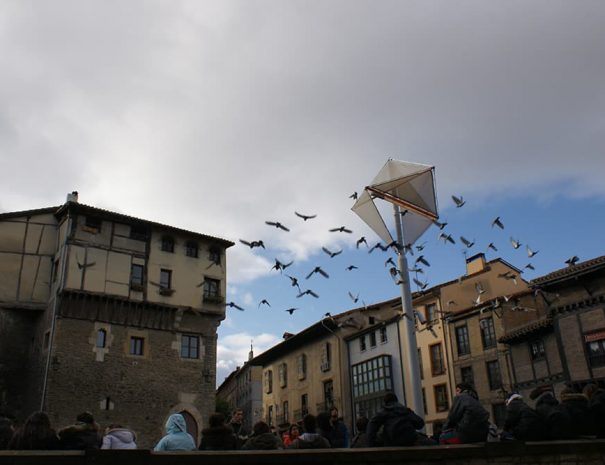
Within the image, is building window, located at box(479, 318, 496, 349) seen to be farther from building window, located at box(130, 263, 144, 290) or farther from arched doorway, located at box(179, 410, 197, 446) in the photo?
building window, located at box(130, 263, 144, 290)

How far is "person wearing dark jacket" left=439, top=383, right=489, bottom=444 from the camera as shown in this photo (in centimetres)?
856

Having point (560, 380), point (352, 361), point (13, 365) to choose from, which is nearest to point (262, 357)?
point (352, 361)

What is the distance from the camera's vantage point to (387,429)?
868 cm

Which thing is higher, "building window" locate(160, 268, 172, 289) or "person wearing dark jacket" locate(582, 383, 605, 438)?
"building window" locate(160, 268, 172, 289)

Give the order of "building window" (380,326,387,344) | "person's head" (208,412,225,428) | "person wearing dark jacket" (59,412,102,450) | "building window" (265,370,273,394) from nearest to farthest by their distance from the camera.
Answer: "person wearing dark jacket" (59,412,102,450), "person's head" (208,412,225,428), "building window" (380,326,387,344), "building window" (265,370,273,394)

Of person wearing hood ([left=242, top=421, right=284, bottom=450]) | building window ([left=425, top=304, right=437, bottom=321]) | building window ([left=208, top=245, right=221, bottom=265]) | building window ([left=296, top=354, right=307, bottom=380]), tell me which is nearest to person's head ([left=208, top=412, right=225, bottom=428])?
person wearing hood ([left=242, top=421, right=284, bottom=450])

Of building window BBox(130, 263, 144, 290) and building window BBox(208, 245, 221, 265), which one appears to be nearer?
building window BBox(130, 263, 144, 290)

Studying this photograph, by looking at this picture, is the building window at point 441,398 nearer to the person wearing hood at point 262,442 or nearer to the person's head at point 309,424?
the person's head at point 309,424

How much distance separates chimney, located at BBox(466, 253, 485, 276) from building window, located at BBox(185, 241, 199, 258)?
20.6 m

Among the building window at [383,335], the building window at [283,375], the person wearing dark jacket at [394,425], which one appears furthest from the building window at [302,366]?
the person wearing dark jacket at [394,425]

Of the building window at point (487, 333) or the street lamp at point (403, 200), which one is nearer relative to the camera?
the street lamp at point (403, 200)

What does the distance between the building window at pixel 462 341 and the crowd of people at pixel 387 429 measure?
27.3m

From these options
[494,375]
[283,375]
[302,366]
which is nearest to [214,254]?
[494,375]

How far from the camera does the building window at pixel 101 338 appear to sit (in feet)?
97.6
